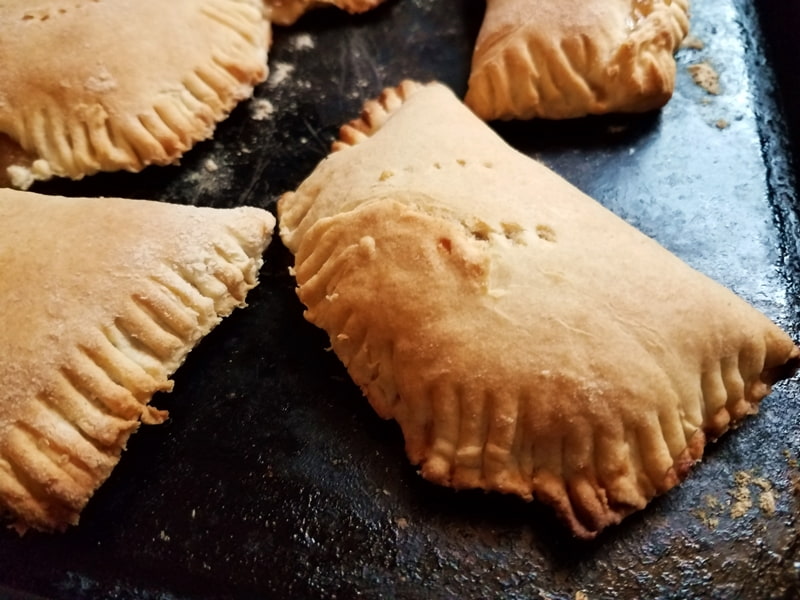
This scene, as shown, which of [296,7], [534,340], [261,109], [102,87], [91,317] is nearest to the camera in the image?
[534,340]

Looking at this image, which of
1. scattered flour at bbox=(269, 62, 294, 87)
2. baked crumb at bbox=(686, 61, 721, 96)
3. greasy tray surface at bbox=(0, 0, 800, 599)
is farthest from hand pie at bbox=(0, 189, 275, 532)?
baked crumb at bbox=(686, 61, 721, 96)

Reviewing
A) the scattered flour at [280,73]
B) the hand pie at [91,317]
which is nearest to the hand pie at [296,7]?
the scattered flour at [280,73]

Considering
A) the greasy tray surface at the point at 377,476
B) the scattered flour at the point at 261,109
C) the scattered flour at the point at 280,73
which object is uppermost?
the scattered flour at the point at 280,73

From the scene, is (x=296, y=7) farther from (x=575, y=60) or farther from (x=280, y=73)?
(x=575, y=60)

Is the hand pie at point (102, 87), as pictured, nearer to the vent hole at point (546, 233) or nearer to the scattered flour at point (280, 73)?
the scattered flour at point (280, 73)

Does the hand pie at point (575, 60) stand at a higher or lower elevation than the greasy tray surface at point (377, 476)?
higher

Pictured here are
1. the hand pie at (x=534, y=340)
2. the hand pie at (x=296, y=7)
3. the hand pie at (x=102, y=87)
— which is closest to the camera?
the hand pie at (x=534, y=340)

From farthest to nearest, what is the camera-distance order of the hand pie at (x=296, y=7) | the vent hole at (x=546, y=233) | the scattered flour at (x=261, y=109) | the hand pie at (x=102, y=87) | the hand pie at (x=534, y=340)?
1. the hand pie at (x=296, y=7)
2. the scattered flour at (x=261, y=109)
3. the hand pie at (x=102, y=87)
4. the vent hole at (x=546, y=233)
5. the hand pie at (x=534, y=340)

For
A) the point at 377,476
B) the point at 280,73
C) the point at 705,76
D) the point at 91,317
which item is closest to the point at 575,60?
the point at 705,76
